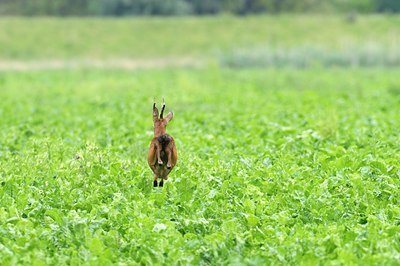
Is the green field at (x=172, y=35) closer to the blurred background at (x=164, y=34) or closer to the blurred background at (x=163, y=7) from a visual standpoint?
the blurred background at (x=164, y=34)

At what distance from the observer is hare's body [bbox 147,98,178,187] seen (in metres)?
9.17

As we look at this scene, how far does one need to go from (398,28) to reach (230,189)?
53736 millimetres

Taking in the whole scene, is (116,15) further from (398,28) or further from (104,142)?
(104,142)

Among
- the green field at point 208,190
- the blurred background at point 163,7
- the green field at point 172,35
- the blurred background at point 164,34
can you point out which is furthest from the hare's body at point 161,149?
the blurred background at point 163,7

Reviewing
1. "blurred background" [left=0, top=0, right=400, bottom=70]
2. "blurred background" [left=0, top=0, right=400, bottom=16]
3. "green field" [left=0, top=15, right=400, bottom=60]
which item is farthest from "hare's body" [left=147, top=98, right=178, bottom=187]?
"blurred background" [left=0, top=0, right=400, bottom=16]

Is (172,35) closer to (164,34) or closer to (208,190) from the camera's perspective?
(164,34)

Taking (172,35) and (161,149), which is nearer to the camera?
(161,149)

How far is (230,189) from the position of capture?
9.30 m

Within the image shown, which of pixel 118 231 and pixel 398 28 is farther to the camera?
pixel 398 28

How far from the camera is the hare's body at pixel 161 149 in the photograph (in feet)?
30.1

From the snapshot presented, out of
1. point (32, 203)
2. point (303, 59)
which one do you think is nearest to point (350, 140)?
point (32, 203)

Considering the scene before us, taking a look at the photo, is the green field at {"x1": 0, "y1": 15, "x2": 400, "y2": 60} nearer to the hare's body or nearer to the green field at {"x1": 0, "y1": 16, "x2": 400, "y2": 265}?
the green field at {"x1": 0, "y1": 16, "x2": 400, "y2": 265}

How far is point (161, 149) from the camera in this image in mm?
9219

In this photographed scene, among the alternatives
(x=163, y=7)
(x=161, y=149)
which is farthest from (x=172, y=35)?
(x=161, y=149)
